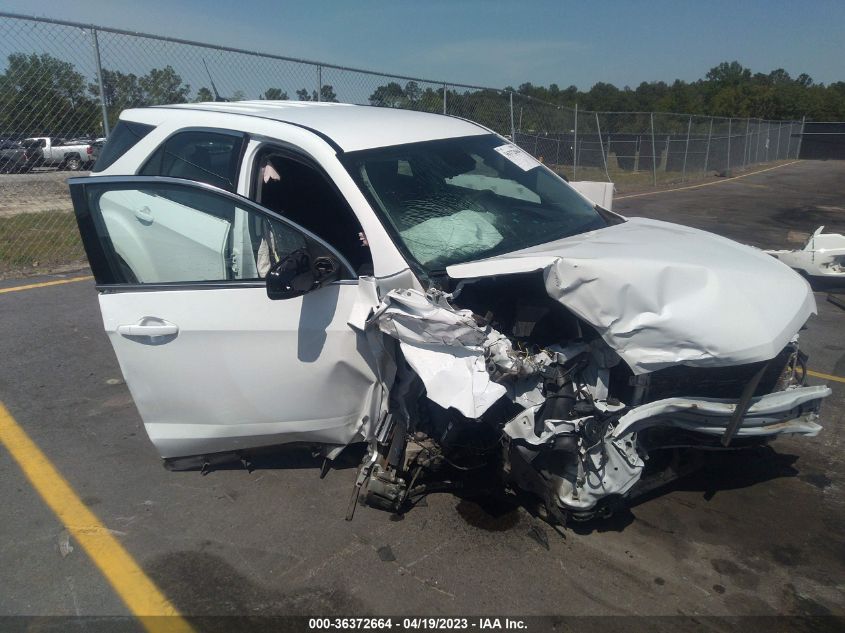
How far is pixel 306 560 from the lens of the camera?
2.98 metres

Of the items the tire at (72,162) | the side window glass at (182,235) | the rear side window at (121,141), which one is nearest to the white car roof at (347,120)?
the rear side window at (121,141)

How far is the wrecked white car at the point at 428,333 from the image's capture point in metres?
2.82

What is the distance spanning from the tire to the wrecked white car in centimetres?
697

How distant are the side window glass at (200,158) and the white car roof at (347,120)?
120 millimetres

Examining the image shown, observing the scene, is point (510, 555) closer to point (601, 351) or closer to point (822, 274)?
point (601, 351)

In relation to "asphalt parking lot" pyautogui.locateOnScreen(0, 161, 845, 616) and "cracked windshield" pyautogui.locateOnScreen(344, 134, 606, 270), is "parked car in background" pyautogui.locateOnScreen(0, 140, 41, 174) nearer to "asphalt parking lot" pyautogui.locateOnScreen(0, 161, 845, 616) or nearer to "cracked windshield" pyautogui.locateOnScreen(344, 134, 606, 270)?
"asphalt parking lot" pyautogui.locateOnScreen(0, 161, 845, 616)

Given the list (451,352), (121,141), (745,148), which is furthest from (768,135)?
(451,352)

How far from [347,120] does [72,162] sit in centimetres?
733

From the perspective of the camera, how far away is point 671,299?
2777 mm

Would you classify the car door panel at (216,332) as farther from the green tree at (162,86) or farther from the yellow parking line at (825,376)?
the green tree at (162,86)

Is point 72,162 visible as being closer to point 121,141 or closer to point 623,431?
point 121,141

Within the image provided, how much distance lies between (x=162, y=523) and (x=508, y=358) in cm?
188

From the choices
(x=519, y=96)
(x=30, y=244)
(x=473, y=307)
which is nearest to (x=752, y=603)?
(x=473, y=307)

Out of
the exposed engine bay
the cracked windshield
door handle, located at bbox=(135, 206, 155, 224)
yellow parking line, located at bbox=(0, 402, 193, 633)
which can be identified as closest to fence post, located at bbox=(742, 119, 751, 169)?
the cracked windshield
